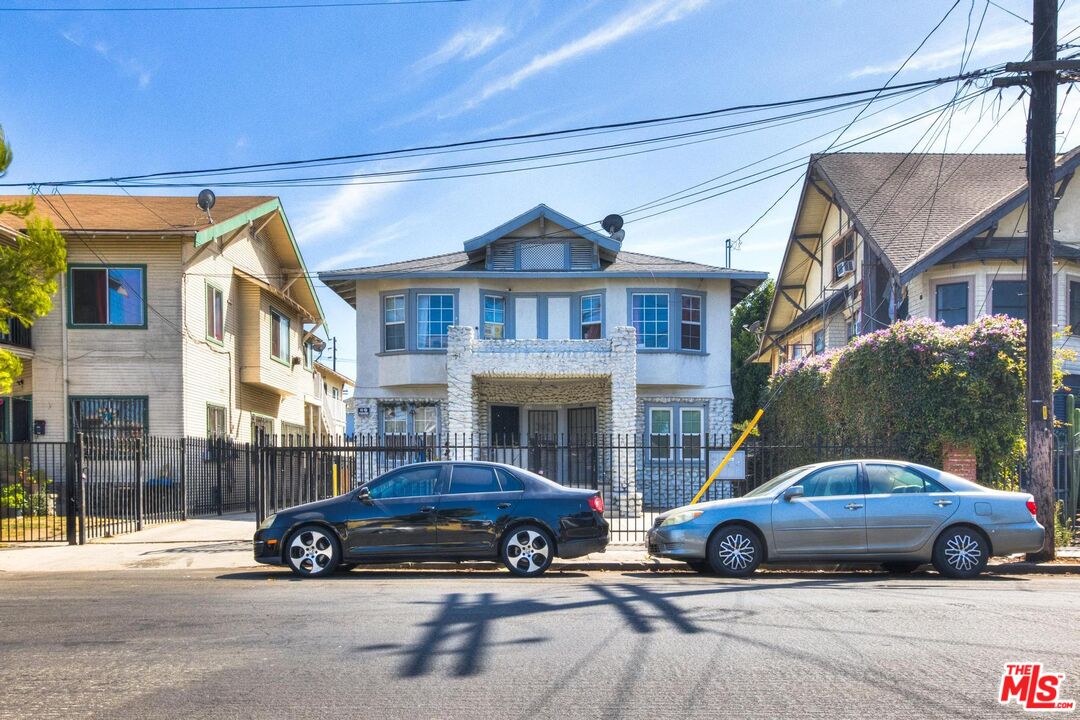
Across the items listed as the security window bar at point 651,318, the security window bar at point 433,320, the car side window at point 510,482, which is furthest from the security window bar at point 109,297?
the car side window at point 510,482

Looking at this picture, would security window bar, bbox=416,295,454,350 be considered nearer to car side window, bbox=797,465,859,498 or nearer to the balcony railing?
the balcony railing

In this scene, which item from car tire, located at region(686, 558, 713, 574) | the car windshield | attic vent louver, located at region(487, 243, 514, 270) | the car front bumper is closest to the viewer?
the car front bumper

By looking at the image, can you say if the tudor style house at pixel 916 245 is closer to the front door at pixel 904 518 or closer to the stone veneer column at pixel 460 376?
the front door at pixel 904 518

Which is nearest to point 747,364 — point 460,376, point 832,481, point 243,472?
point 460,376

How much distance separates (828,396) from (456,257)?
37.0 feet

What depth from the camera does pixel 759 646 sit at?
7066 mm

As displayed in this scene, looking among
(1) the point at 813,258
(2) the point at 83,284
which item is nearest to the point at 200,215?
(2) the point at 83,284

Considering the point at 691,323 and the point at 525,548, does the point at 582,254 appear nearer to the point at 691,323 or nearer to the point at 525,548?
the point at 691,323

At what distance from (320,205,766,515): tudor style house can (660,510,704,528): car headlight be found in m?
12.1

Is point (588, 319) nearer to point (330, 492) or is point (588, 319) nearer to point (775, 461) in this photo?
point (775, 461)

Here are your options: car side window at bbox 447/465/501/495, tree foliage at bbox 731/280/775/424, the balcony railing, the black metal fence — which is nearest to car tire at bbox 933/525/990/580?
the black metal fence

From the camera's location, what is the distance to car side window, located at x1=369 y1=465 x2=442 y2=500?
1199 centimetres

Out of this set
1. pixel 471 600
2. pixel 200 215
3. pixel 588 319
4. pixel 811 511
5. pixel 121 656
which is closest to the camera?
pixel 121 656

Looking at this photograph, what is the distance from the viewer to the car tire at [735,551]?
38.5 feet
